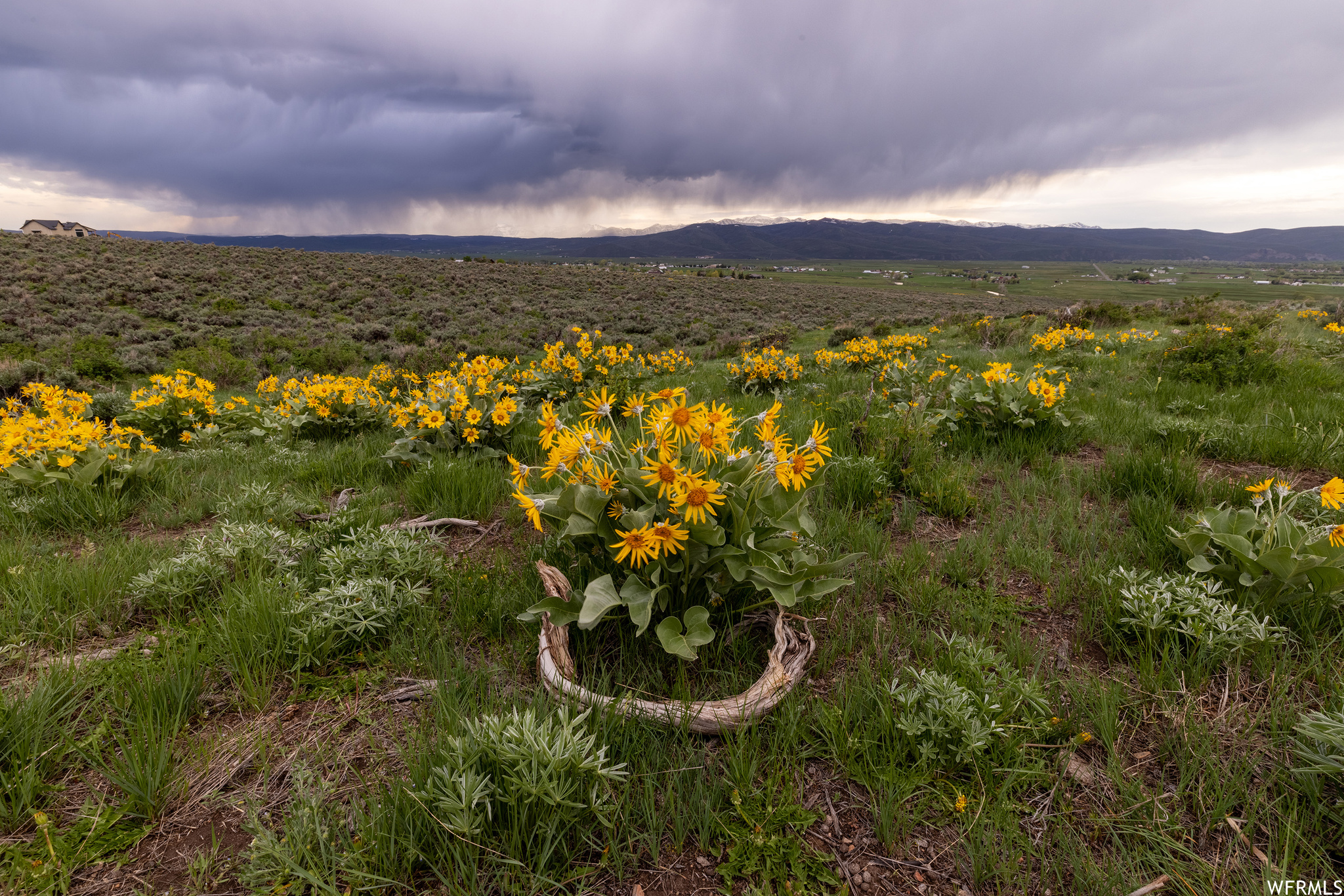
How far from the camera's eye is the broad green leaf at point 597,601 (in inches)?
69.8

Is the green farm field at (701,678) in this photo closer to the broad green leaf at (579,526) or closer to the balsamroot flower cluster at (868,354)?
the broad green leaf at (579,526)

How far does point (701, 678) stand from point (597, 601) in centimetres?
52

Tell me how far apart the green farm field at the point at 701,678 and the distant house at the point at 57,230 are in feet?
147

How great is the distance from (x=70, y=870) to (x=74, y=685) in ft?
2.60

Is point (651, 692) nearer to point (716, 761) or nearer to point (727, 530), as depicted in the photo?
point (716, 761)

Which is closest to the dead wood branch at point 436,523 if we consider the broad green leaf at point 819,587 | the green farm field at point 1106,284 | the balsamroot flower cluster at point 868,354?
the broad green leaf at point 819,587

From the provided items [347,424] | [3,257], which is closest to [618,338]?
[347,424]

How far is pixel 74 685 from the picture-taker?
1865 millimetres

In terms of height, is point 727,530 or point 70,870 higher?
point 727,530

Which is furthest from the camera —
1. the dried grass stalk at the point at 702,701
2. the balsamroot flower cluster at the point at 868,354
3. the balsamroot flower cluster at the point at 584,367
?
the balsamroot flower cluster at the point at 868,354

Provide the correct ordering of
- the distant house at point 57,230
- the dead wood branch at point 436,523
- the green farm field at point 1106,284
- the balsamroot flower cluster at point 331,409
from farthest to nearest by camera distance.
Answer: the green farm field at point 1106,284
the distant house at point 57,230
the balsamroot flower cluster at point 331,409
the dead wood branch at point 436,523

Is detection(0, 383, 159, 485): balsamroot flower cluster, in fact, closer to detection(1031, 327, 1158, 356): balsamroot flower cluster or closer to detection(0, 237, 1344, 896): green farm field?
detection(0, 237, 1344, 896): green farm field

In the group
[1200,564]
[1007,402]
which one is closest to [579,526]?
[1200,564]

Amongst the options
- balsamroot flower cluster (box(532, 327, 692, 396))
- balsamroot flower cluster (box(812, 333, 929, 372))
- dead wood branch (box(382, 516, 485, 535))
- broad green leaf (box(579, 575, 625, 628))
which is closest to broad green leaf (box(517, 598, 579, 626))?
broad green leaf (box(579, 575, 625, 628))
